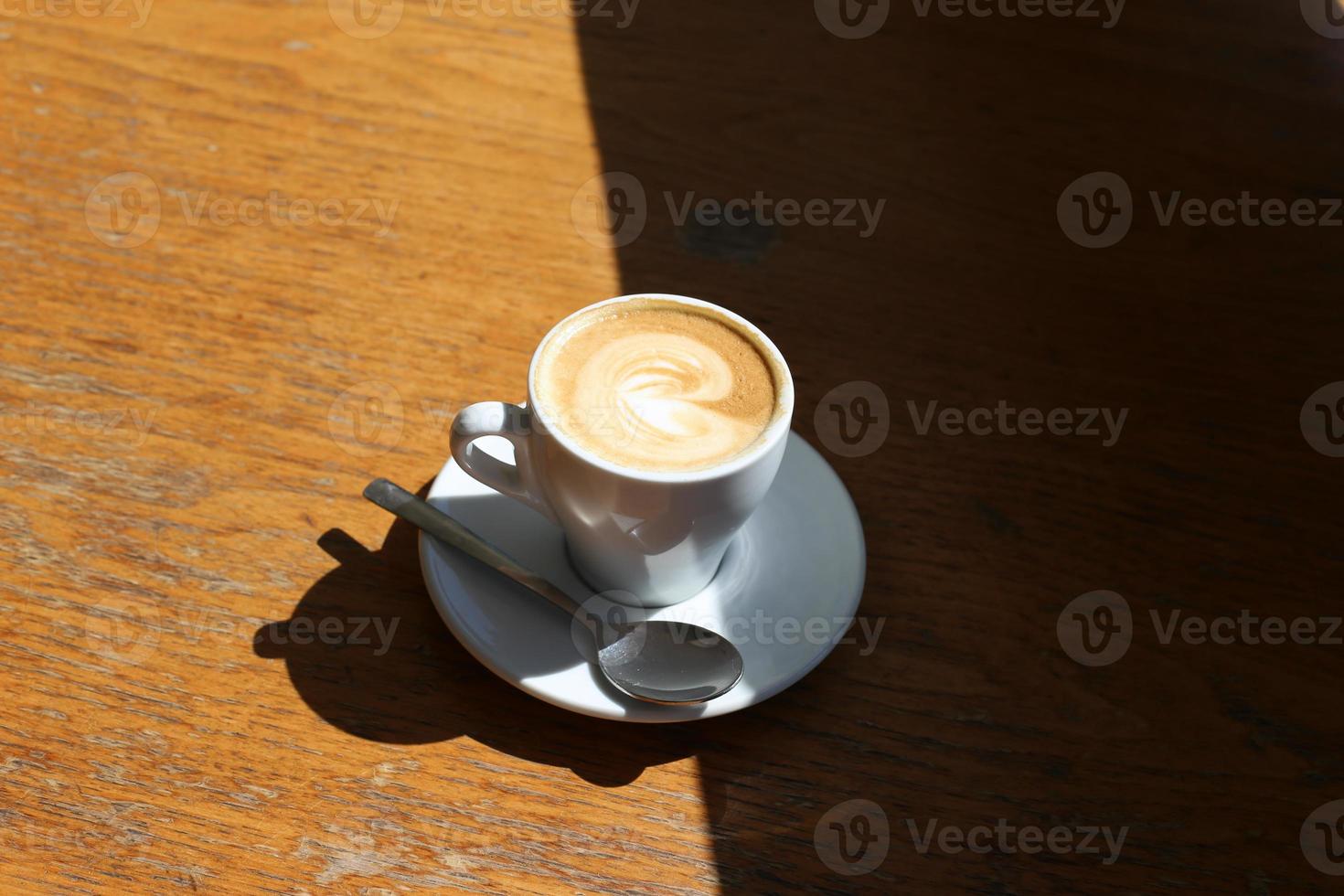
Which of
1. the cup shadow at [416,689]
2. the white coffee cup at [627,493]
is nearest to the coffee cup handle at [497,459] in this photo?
the white coffee cup at [627,493]

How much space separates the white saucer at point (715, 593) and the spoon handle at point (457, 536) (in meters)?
0.01

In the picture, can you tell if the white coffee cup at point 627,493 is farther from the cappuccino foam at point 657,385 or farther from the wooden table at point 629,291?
the wooden table at point 629,291

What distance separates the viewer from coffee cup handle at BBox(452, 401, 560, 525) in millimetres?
756

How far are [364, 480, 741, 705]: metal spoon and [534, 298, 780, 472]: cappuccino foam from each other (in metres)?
0.13

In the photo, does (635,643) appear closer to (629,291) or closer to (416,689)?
(416,689)

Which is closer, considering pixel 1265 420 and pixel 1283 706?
pixel 1283 706

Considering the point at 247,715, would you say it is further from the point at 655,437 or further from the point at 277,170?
the point at 277,170

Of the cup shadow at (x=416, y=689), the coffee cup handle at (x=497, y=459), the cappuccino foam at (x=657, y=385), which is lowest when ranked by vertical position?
the cup shadow at (x=416, y=689)

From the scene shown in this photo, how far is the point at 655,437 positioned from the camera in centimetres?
76

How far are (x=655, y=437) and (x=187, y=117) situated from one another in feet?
→ 2.52

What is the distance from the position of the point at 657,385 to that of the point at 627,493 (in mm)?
99

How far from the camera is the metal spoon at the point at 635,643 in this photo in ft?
2.47

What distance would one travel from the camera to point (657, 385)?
0.79 meters

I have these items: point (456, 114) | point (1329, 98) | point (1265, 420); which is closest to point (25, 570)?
point (456, 114)
